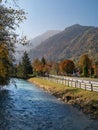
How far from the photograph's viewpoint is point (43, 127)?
22.6 m

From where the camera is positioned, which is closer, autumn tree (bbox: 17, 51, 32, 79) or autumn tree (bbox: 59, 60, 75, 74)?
autumn tree (bbox: 17, 51, 32, 79)

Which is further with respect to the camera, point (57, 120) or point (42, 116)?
point (42, 116)

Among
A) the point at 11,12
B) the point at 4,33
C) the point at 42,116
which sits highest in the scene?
the point at 11,12

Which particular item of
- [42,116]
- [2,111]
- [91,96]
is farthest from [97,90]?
[2,111]

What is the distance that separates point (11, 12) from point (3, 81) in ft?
91.5

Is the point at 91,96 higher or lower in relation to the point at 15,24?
lower

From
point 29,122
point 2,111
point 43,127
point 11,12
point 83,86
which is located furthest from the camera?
point 83,86

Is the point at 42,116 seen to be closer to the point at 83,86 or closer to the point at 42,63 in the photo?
the point at 83,86

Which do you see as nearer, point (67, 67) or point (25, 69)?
point (25, 69)

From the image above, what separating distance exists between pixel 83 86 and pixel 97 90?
5.99 meters

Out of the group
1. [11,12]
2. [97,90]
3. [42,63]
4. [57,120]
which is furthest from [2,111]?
[42,63]

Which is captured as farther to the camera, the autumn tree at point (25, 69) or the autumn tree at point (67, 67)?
the autumn tree at point (67, 67)

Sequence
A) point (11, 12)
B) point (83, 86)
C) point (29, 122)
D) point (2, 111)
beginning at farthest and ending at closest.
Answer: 1. point (83, 86)
2. point (2, 111)
3. point (29, 122)
4. point (11, 12)

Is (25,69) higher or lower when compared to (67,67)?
lower
